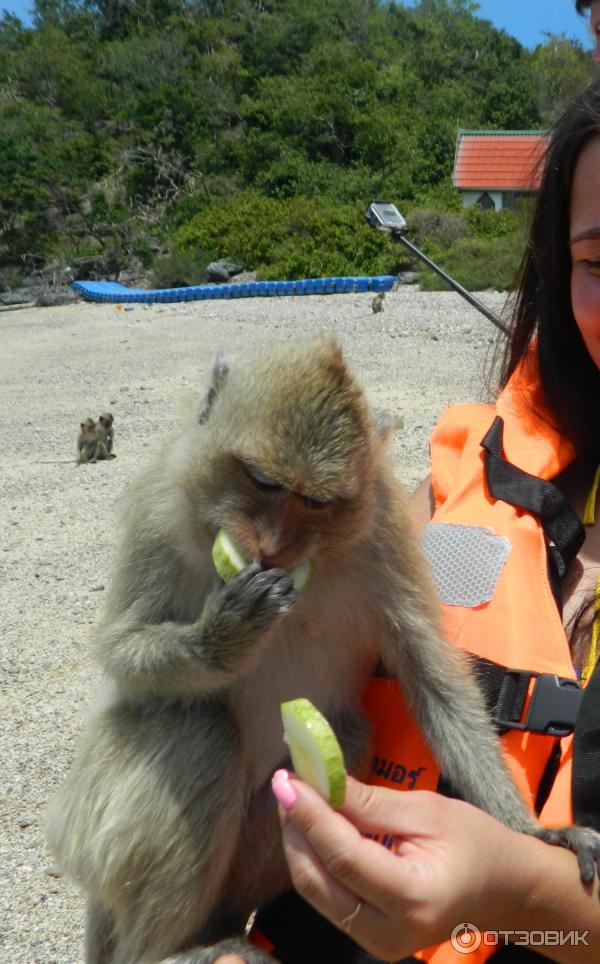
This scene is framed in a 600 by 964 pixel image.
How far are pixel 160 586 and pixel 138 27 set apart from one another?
50.9 m

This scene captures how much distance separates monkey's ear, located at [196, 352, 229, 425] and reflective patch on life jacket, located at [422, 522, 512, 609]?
558 mm

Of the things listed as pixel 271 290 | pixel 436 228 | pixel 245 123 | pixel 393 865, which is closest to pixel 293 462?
pixel 393 865

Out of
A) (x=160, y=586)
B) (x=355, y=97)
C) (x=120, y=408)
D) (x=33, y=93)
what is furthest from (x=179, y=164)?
(x=160, y=586)

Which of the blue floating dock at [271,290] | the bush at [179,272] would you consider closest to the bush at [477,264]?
the blue floating dock at [271,290]

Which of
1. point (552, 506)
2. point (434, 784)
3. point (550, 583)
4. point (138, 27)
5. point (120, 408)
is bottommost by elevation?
point (120, 408)

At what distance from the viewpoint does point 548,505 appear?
1.92 m

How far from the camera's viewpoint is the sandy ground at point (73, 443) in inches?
124

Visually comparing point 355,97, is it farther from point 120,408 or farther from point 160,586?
point 160,586

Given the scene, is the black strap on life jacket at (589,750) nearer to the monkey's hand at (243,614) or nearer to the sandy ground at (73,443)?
the monkey's hand at (243,614)

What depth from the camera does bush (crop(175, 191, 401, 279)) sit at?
82.6ft

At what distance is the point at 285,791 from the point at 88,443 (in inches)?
262

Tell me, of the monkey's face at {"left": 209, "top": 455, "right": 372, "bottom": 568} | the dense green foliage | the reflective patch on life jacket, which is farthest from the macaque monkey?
the dense green foliage

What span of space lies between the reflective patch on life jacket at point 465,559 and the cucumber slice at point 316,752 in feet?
1.79

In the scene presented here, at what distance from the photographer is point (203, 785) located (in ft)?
6.24
